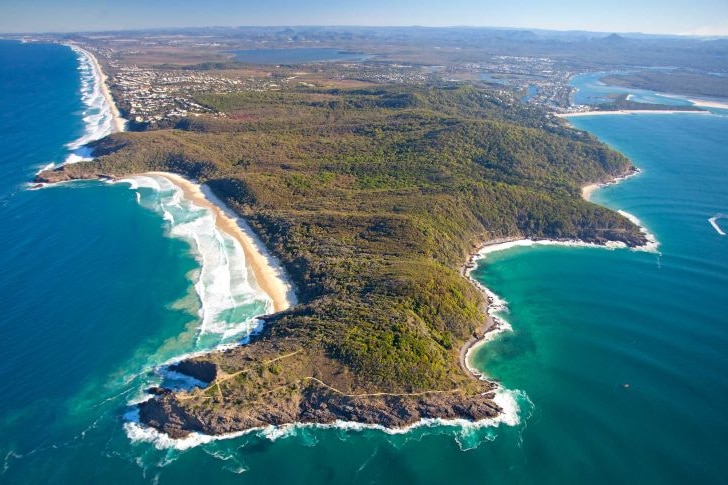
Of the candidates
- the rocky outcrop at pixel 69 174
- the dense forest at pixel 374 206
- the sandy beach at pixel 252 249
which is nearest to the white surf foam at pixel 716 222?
the dense forest at pixel 374 206

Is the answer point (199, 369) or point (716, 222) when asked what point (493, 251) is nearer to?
point (716, 222)

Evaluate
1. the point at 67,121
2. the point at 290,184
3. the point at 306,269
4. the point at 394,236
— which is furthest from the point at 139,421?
the point at 67,121

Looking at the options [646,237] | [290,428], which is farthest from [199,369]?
[646,237]

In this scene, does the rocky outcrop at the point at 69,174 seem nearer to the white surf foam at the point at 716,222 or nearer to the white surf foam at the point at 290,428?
the white surf foam at the point at 290,428

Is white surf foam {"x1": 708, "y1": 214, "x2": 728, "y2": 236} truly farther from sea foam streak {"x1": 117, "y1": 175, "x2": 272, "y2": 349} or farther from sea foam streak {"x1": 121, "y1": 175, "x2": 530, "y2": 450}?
sea foam streak {"x1": 117, "y1": 175, "x2": 272, "y2": 349}

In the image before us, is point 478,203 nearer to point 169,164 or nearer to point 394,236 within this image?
point 394,236
